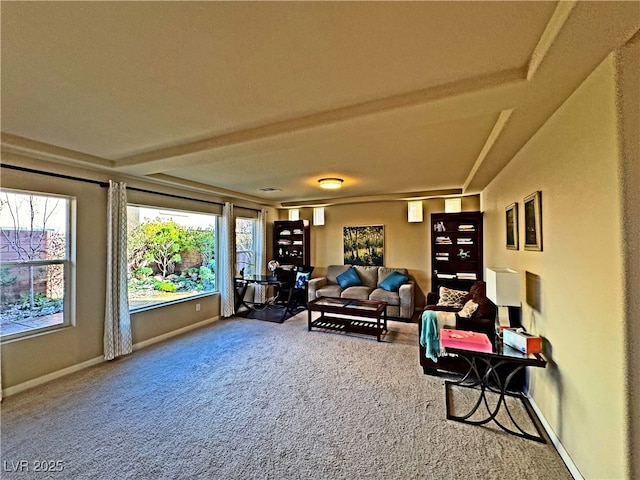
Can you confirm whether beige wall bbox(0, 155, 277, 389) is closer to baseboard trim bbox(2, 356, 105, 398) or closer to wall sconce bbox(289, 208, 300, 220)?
baseboard trim bbox(2, 356, 105, 398)

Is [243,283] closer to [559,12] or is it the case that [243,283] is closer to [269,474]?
[269,474]

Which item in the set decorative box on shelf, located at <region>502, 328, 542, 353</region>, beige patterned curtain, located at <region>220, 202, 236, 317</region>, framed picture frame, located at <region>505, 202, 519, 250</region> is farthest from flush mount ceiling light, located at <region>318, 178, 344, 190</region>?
decorative box on shelf, located at <region>502, 328, 542, 353</region>

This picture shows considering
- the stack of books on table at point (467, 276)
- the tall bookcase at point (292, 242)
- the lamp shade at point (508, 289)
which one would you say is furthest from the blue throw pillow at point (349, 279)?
the lamp shade at point (508, 289)

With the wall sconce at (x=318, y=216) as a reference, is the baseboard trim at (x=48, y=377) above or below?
below

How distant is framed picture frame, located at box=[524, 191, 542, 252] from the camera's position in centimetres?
227

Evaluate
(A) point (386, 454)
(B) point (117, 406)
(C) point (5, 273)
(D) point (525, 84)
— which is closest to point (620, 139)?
(D) point (525, 84)

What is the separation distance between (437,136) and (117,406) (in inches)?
153

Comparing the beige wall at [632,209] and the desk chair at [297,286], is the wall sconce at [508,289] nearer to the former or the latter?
the beige wall at [632,209]

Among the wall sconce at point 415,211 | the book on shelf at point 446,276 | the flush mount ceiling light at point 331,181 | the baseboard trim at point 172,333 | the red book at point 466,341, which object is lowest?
the baseboard trim at point 172,333

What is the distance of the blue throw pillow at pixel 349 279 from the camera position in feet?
19.9

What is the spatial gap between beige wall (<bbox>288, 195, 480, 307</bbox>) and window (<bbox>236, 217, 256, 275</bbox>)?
139 centimetres

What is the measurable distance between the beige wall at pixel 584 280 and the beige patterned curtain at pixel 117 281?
458cm

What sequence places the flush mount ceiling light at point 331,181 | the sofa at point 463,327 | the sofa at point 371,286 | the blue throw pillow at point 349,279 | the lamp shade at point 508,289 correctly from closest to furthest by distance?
the lamp shade at point 508,289
the sofa at point 463,327
the flush mount ceiling light at point 331,181
the sofa at point 371,286
the blue throw pillow at point 349,279

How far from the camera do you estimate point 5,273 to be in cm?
280
